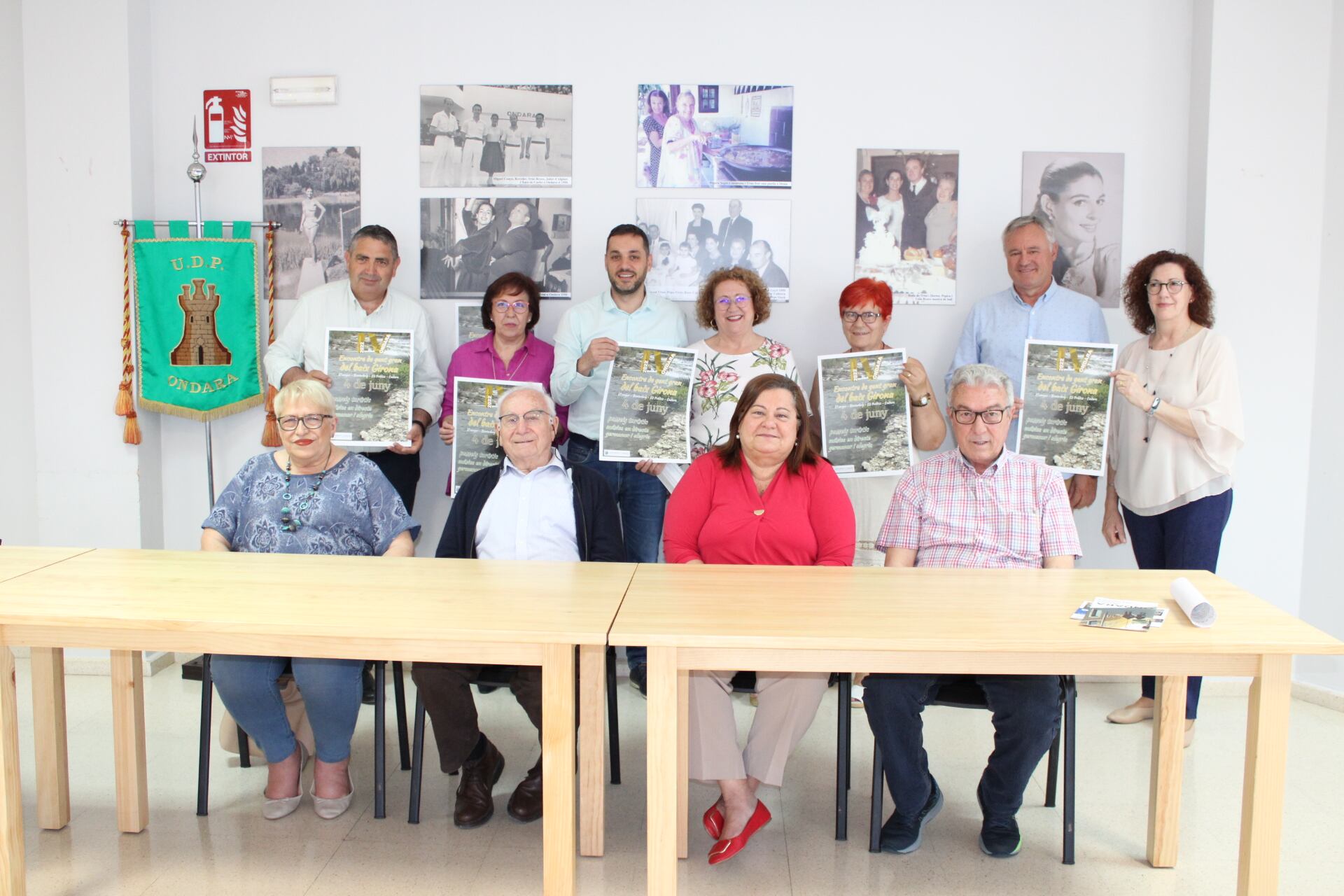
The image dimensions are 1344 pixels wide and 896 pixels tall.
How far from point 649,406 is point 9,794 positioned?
7.56 feet

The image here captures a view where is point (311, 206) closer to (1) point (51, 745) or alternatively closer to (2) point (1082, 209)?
(1) point (51, 745)

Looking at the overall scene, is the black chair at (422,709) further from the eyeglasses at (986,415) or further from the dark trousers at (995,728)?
the eyeglasses at (986,415)

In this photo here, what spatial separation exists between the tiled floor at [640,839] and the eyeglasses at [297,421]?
114 centimetres

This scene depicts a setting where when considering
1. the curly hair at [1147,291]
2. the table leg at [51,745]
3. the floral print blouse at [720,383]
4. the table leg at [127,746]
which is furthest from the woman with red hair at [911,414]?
the table leg at [51,745]

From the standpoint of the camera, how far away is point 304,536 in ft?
10.2

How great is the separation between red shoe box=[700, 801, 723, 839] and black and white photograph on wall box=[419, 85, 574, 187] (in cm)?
275

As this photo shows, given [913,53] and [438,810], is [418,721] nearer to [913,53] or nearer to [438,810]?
[438,810]

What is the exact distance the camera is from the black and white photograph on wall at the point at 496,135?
4504 mm

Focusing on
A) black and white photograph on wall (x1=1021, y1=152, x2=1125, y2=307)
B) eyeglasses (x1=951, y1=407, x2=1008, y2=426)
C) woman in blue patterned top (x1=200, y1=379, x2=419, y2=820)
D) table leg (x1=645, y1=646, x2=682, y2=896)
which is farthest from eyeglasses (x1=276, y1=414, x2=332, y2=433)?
black and white photograph on wall (x1=1021, y1=152, x2=1125, y2=307)

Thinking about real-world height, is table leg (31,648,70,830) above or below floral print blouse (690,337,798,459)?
below

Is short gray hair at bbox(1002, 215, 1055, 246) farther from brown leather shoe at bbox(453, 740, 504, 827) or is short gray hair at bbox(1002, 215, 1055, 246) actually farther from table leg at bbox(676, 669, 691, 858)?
brown leather shoe at bbox(453, 740, 504, 827)

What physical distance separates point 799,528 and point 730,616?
2.68 feet

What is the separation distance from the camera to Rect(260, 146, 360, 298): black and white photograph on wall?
4594mm

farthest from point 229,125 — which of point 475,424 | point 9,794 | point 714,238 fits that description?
point 9,794
